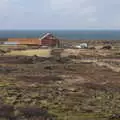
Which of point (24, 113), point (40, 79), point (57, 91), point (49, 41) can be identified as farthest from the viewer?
point (49, 41)

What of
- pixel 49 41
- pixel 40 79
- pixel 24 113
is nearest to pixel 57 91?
pixel 40 79

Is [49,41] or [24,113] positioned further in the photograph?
[49,41]

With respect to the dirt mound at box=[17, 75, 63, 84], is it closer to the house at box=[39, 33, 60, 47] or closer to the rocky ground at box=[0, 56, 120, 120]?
the rocky ground at box=[0, 56, 120, 120]

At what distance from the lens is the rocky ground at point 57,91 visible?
24656 millimetres

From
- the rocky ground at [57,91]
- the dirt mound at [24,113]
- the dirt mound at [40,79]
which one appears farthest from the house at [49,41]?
the dirt mound at [24,113]

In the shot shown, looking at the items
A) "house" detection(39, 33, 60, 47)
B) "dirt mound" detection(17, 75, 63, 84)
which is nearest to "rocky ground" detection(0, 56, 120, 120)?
"dirt mound" detection(17, 75, 63, 84)

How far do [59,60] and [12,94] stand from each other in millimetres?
25949

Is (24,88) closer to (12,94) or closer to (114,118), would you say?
(12,94)

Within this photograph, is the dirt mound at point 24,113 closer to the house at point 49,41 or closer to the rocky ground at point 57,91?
the rocky ground at point 57,91

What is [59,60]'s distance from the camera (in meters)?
57.2

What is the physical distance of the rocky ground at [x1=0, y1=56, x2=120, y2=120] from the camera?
24.7 m

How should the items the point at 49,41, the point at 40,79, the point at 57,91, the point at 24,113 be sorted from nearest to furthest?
1. the point at 24,113
2. the point at 57,91
3. the point at 40,79
4. the point at 49,41

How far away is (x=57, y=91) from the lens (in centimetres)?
3359

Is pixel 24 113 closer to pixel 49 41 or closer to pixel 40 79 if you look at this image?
pixel 40 79
